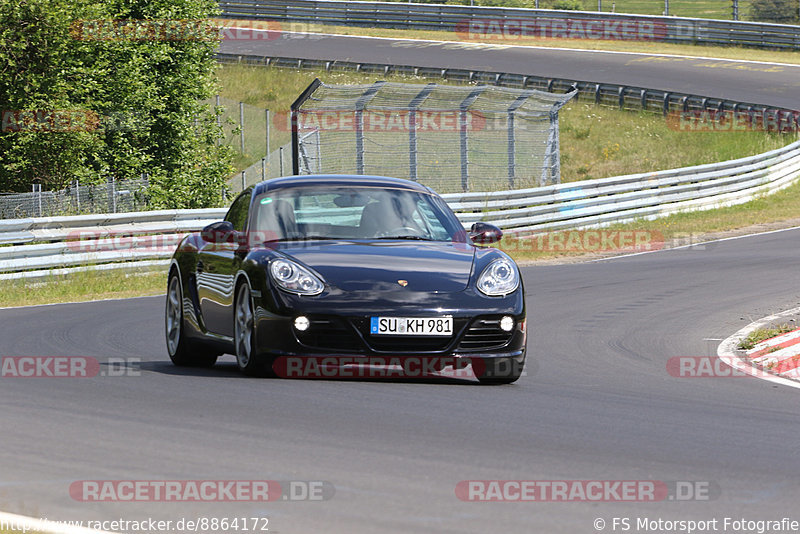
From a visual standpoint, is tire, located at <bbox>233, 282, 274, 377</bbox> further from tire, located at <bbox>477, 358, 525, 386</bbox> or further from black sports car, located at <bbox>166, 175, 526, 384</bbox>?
tire, located at <bbox>477, 358, 525, 386</bbox>

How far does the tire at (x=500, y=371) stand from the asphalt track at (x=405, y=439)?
15 centimetres

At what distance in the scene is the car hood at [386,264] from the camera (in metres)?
8.19

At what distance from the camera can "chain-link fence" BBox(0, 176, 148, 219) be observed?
21672mm

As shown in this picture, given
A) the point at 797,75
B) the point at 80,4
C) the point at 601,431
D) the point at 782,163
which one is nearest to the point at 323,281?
the point at 601,431

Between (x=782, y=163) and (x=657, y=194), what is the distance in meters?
5.54

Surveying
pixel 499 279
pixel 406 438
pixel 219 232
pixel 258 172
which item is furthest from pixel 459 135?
pixel 406 438

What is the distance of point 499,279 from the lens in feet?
27.9

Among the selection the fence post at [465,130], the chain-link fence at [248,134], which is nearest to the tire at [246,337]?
the fence post at [465,130]

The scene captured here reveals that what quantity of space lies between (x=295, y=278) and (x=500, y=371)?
148 centimetres

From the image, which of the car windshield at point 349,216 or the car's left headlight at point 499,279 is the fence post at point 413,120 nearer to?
the car windshield at point 349,216

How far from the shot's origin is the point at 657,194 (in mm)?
26641

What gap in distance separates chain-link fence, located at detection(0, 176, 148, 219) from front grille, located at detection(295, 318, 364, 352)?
1361 centimetres

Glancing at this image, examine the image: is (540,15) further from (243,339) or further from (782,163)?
(243,339)

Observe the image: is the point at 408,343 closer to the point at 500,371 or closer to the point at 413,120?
the point at 500,371
